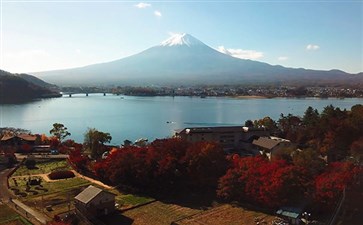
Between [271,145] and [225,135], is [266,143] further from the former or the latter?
[225,135]

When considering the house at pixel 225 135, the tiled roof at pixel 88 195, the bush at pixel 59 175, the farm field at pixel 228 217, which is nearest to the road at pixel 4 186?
the bush at pixel 59 175

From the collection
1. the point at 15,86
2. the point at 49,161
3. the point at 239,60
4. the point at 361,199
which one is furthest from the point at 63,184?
the point at 239,60

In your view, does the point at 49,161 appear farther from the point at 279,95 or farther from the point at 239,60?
the point at 239,60

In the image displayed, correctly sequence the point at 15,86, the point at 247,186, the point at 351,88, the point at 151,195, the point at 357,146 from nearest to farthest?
the point at 247,186 < the point at 151,195 < the point at 357,146 < the point at 15,86 < the point at 351,88

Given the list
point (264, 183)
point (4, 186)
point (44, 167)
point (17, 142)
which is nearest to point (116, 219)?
point (264, 183)

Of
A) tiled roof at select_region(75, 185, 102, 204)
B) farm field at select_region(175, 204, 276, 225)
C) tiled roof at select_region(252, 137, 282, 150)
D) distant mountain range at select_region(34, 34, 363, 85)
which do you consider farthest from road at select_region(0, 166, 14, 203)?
distant mountain range at select_region(34, 34, 363, 85)

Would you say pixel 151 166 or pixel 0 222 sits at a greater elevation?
pixel 151 166
